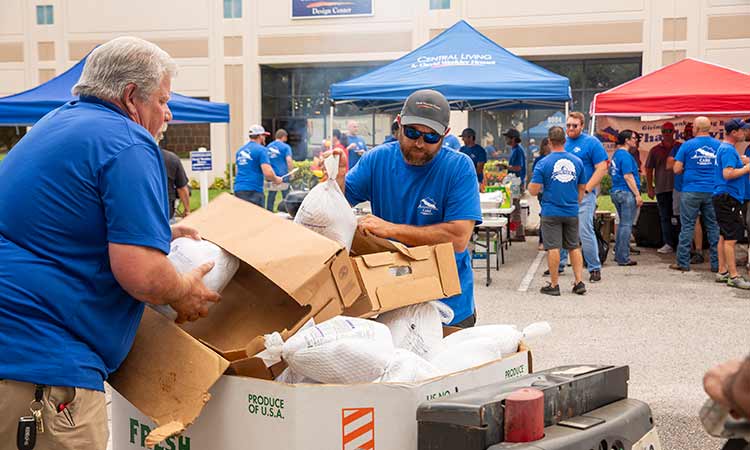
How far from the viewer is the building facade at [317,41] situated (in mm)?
26328

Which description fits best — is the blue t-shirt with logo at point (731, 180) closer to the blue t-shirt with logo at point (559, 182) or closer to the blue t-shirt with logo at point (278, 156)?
the blue t-shirt with logo at point (559, 182)

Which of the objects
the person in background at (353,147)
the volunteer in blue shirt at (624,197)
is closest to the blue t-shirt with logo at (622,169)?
the volunteer in blue shirt at (624,197)

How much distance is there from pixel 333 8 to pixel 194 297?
26.9 metres

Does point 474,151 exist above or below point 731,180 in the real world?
above

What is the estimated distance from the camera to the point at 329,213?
3201mm

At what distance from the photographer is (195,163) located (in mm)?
11922

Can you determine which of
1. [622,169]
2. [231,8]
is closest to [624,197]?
[622,169]

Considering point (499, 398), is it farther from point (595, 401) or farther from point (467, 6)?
point (467, 6)

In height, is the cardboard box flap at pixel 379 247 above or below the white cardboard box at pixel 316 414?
above

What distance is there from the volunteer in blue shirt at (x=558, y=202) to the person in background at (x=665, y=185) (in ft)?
11.5

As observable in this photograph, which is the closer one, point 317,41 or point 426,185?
point 426,185

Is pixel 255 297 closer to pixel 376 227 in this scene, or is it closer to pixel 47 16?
pixel 376 227

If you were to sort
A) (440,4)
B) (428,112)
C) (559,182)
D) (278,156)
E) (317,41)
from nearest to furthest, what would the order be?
(428,112) < (559,182) < (278,156) < (440,4) < (317,41)

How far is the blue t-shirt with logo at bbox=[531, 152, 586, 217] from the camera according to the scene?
9.42m
